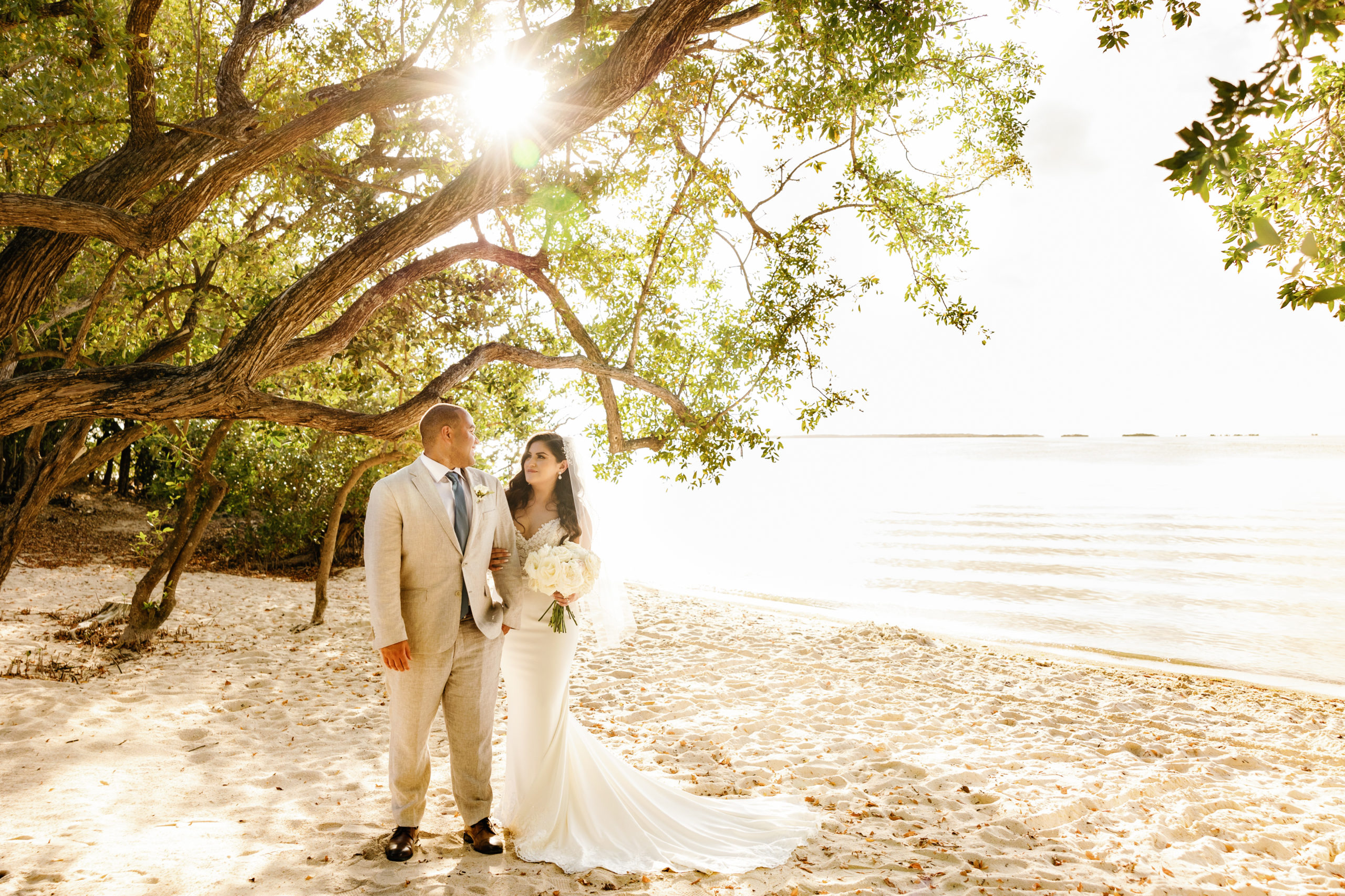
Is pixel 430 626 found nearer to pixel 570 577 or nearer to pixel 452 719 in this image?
pixel 452 719

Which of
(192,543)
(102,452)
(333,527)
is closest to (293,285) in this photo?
(102,452)

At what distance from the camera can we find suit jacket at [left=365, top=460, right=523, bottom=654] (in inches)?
150

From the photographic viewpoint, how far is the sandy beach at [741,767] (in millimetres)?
3873

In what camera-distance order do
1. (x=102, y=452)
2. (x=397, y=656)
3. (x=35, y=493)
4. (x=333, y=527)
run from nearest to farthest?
(x=397, y=656)
(x=35, y=493)
(x=102, y=452)
(x=333, y=527)

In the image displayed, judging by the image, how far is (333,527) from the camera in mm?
9930

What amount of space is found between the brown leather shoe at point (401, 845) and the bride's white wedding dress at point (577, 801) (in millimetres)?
524

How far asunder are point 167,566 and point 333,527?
1.87m

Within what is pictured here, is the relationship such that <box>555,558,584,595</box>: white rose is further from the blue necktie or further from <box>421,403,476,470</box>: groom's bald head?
<box>421,403,476,470</box>: groom's bald head

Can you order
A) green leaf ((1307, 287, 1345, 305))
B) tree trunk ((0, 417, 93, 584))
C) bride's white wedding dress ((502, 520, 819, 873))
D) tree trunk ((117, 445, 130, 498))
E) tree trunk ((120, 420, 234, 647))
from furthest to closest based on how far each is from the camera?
1. tree trunk ((117, 445, 130, 498))
2. tree trunk ((120, 420, 234, 647))
3. tree trunk ((0, 417, 93, 584))
4. bride's white wedding dress ((502, 520, 819, 873))
5. green leaf ((1307, 287, 1345, 305))

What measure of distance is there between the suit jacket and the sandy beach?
117cm

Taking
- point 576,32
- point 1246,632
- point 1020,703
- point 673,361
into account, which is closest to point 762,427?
point 673,361

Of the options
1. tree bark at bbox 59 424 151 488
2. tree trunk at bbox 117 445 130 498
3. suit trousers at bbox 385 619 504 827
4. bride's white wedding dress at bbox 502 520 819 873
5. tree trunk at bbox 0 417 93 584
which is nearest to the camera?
suit trousers at bbox 385 619 504 827

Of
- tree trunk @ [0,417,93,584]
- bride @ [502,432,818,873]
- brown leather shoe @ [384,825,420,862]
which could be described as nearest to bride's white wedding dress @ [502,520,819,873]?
bride @ [502,432,818,873]

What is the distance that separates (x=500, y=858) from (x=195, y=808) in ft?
6.57
